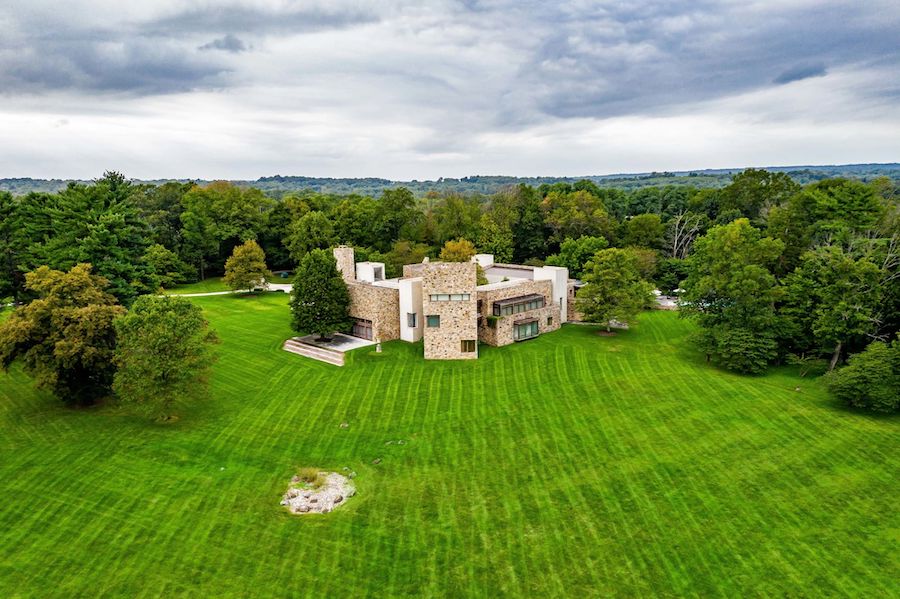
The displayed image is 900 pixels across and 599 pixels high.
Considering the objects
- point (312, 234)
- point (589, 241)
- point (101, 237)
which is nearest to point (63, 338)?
point (101, 237)

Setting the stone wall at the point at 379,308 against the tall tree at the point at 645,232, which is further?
the tall tree at the point at 645,232

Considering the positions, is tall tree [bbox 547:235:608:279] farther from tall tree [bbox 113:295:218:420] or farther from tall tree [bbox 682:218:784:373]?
tall tree [bbox 113:295:218:420]

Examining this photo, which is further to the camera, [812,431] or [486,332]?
[486,332]

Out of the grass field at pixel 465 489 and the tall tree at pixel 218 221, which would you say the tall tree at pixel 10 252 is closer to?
the grass field at pixel 465 489

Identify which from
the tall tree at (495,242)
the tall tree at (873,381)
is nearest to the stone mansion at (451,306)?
the tall tree at (495,242)

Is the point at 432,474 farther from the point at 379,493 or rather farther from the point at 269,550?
the point at 269,550

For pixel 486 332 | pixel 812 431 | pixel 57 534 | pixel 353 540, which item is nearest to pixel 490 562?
pixel 353 540
